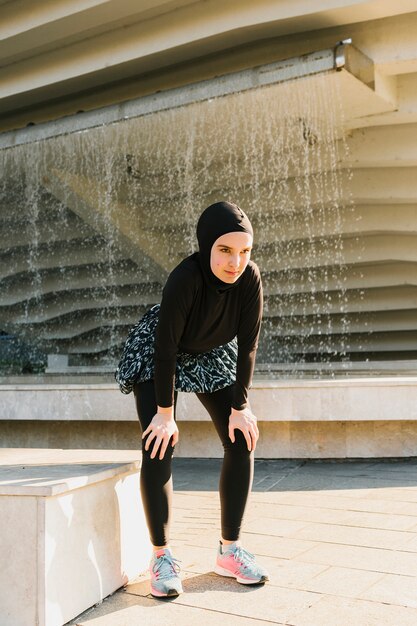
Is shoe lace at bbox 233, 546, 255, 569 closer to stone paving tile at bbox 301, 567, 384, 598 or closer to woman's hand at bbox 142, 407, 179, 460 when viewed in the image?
stone paving tile at bbox 301, 567, 384, 598

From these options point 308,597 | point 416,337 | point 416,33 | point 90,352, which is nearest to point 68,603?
point 308,597

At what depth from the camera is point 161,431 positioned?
2.86 meters

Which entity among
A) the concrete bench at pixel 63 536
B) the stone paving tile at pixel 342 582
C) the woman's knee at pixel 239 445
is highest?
the woman's knee at pixel 239 445

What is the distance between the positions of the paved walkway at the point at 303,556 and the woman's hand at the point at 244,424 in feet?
1.99

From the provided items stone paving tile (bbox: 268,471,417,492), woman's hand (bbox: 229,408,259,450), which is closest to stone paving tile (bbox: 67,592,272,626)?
woman's hand (bbox: 229,408,259,450)

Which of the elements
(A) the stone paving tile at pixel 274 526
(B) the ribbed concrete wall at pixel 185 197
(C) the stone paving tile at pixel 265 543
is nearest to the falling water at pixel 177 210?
(B) the ribbed concrete wall at pixel 185 197

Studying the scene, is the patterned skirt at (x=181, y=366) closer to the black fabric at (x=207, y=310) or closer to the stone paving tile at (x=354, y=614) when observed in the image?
the black fabric at (x=207, y=310)

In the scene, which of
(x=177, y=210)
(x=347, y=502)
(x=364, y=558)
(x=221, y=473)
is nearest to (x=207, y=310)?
(x=221, y=473)

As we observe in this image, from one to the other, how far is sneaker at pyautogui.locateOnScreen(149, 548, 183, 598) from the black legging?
58 mm

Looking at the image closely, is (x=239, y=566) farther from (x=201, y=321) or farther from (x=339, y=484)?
(x=339, y=484)

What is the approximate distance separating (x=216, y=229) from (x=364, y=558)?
1.69 metres

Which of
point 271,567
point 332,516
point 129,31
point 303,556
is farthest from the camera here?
point 129,31

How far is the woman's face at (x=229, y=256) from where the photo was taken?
112 inches

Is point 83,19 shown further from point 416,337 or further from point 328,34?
point 416,337
